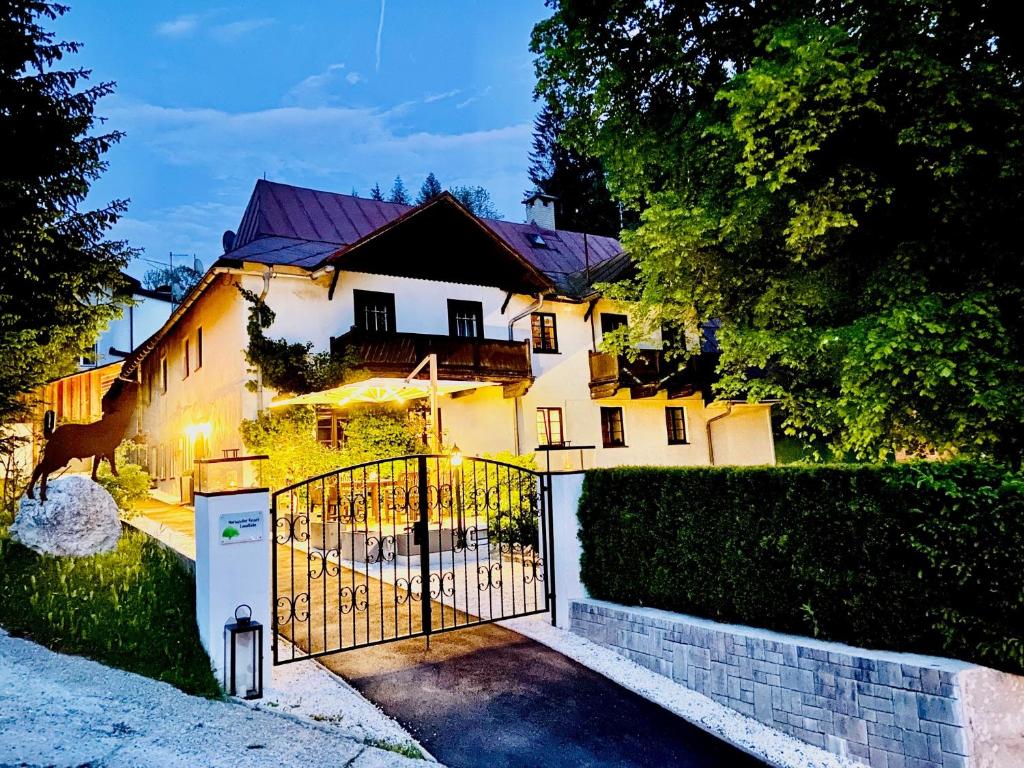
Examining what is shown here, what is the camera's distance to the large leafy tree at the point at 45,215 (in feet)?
28.3

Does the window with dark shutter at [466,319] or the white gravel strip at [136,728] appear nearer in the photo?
the white gravel strip at [136,728]

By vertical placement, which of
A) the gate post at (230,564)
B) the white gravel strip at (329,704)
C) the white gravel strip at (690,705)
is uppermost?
the gate post at (230,564)

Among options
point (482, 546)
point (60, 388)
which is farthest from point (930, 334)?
point (60, 388)

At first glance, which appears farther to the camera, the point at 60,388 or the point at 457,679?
the point at 60,388

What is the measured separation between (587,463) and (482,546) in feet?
12.9

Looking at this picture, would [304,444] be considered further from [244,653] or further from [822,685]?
[822,685]

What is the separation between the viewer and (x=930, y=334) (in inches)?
264

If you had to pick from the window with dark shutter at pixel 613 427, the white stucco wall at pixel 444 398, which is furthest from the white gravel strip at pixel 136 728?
the window with dark shutter at pixel 613 427

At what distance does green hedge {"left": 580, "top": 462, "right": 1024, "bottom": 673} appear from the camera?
4.10 m

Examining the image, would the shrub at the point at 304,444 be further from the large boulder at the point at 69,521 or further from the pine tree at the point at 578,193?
the pine tree at the point at 578,193

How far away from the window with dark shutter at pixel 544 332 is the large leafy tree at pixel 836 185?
999 cm

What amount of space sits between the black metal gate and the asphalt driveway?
0.28 metres

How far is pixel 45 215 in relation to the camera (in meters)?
8.77

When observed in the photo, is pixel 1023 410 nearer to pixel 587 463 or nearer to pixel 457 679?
pixel 587 463
